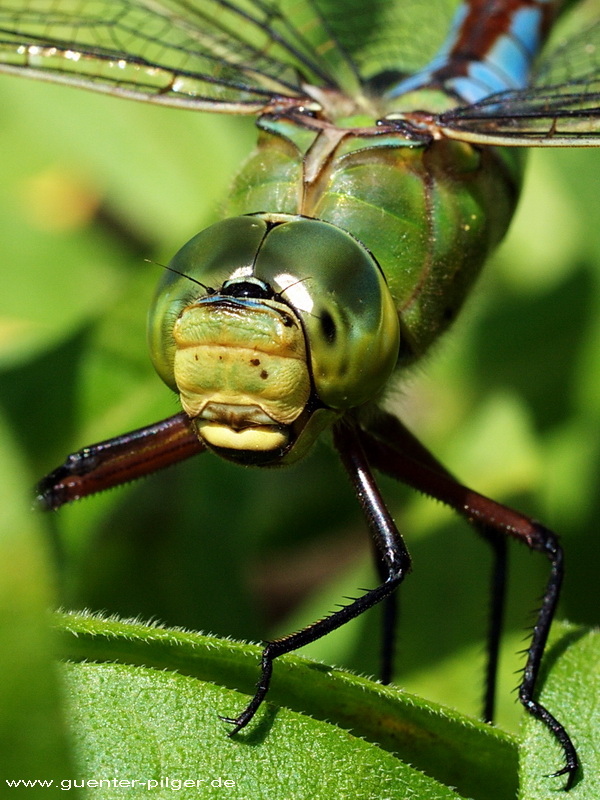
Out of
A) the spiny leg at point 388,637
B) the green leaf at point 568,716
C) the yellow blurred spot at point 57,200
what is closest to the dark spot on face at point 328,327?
the green leaf at point 568,716

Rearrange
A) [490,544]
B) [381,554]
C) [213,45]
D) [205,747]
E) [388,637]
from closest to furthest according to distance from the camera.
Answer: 1. [205,747]
2. [381,554]
3. [490,544]
4. [388,637]
5. [213,45]

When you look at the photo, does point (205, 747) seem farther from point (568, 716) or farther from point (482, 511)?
point (482, 511)

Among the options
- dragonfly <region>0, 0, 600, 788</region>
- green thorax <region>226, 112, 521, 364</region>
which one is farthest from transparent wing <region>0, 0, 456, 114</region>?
green thorax <region>226, 112, 521, 364</region>

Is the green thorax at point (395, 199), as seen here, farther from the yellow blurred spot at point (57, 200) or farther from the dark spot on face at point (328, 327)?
the yellow blurred spot at point (57, 200)

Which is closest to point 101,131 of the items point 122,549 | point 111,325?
point 111,325

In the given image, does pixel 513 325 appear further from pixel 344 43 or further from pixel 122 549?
pixel 122 549

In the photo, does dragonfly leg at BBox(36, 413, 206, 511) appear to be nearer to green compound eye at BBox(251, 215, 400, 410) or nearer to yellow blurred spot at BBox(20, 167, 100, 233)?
green compound eye at BBox(251, 215, 400, 410)

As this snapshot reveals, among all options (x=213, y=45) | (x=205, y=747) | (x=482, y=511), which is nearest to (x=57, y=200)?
(x=213, y=45)
